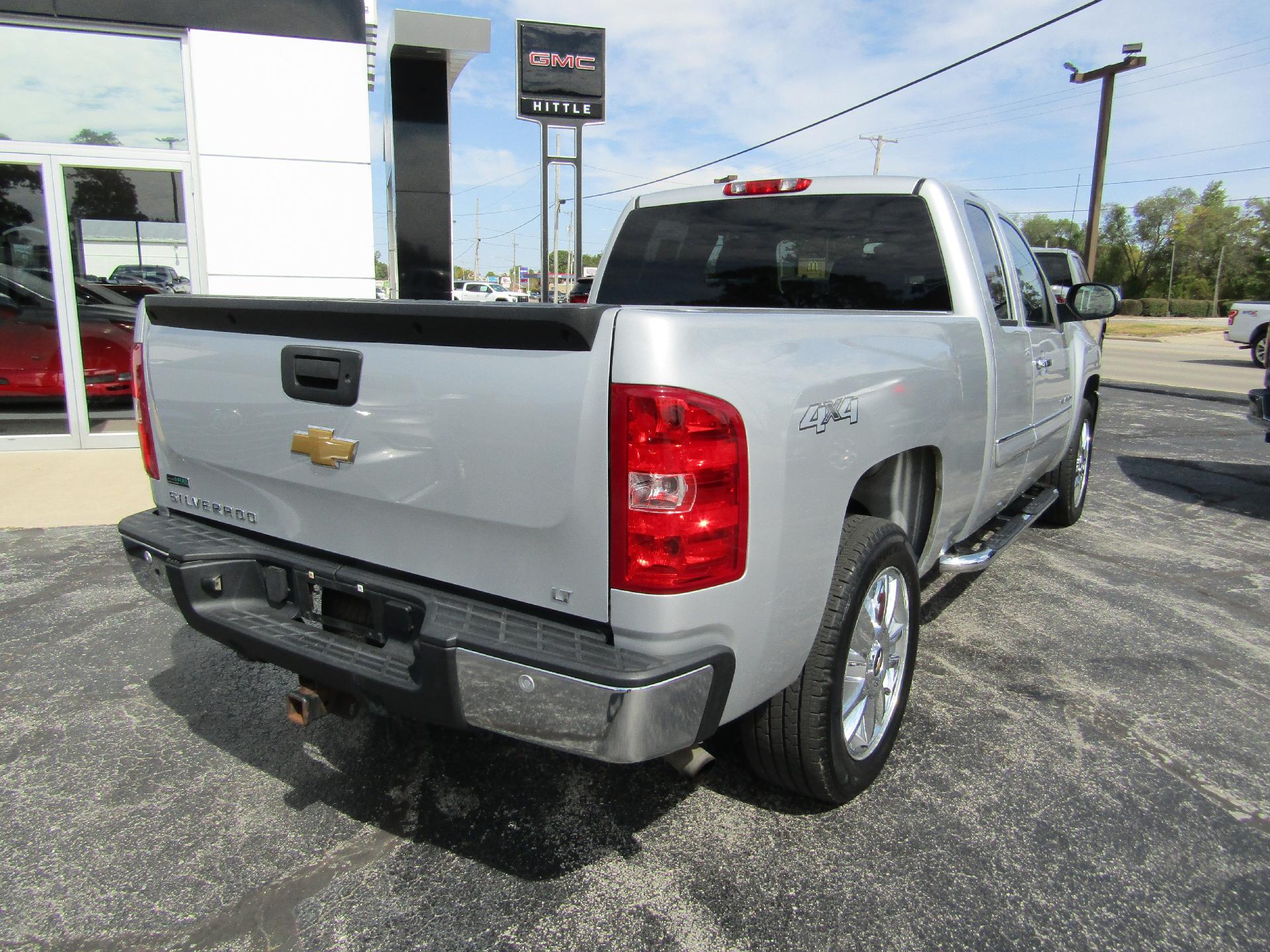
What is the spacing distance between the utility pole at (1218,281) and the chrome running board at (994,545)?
259 ft

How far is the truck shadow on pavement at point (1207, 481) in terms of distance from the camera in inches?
281

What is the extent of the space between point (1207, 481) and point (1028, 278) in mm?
4734

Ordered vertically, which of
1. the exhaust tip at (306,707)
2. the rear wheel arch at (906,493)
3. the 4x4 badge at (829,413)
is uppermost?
the 4x4 badge at (829,413)

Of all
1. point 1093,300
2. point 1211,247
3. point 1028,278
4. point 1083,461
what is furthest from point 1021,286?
point 1211,247

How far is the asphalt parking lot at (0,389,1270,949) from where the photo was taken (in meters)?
2.22

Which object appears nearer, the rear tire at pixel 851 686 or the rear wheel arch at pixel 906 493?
the rear tire at pixel 851 686

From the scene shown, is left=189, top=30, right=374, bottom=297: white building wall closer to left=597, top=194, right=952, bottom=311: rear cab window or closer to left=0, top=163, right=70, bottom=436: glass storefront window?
left=0, top=163, right=70, bottom=436: glass storefront window

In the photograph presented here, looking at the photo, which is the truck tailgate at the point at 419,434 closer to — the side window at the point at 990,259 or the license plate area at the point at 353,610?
the license plate area at the point at 353,610

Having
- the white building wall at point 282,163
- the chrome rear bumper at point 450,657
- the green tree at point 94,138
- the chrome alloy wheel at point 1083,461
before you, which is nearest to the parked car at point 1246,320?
the chrome alloy wheel at point 1083,461

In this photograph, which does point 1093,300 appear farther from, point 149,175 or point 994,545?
point 149,175

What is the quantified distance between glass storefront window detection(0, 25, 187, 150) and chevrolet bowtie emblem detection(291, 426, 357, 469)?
7.33 meters

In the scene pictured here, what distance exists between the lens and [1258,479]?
804 cm

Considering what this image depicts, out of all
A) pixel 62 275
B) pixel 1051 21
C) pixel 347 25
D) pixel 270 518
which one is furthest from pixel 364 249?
pixel 1051 21

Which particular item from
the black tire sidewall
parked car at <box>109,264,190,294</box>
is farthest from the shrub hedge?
the black tire sidewall
